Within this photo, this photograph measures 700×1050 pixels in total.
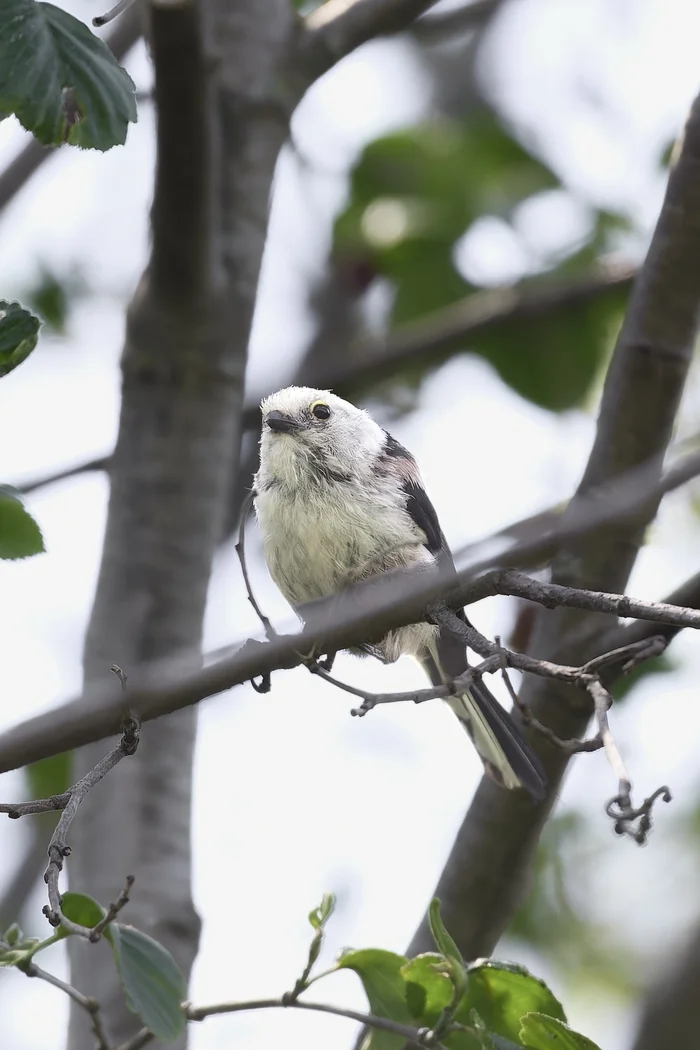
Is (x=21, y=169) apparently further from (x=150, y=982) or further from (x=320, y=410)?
(x=150, y=982)

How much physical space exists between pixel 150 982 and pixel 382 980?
40 centimetres

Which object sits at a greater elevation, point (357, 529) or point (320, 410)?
point (320, 410)

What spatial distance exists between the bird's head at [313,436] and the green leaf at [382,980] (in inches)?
58.6

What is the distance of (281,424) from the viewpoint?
11.4 feet

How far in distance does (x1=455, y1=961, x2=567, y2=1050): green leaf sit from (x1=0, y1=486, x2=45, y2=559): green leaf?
971 millimetres

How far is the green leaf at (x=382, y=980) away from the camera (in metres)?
2.04

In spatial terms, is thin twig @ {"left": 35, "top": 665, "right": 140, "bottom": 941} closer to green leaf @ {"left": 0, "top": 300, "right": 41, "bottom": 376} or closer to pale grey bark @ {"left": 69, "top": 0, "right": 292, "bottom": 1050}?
green leaf @ {"left": 0, "top": 300, "right": 41, "bottom": 376}

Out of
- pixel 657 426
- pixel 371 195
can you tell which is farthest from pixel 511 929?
pixel 371 195

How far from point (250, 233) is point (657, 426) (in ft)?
4.21

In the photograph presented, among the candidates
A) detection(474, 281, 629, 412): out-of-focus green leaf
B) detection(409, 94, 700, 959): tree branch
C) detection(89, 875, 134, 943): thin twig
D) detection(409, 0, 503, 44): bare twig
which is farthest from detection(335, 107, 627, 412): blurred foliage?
detection(89, 875, 134, 943): thin twig

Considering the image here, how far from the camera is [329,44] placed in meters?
3.47

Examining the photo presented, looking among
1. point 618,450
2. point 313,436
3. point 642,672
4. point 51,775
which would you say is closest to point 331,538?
point 313,436

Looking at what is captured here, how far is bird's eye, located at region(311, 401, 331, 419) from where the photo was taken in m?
3.58

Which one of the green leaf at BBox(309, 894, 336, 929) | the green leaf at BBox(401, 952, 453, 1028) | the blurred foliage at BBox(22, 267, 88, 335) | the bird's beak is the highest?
the blurred foliage at BBox(22, 267, 88, 335)
